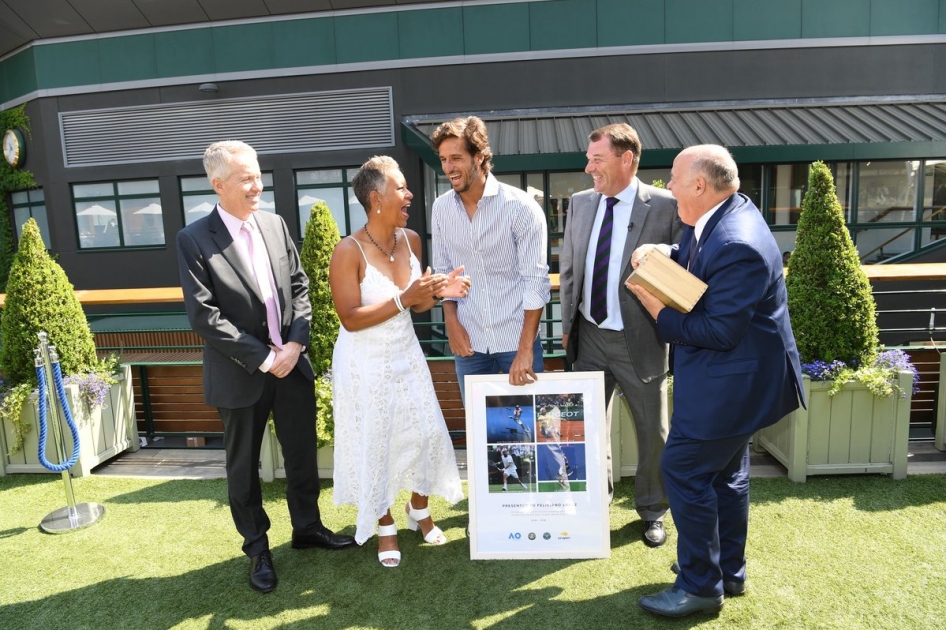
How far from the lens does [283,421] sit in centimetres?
335

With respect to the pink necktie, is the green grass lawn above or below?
below

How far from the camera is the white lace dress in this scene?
3.17m

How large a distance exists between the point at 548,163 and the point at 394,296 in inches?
277

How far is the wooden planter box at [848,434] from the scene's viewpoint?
412cm

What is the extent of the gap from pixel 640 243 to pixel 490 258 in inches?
31.6

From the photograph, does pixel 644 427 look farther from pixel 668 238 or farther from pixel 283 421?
pixel 283 421

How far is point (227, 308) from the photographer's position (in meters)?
3.01

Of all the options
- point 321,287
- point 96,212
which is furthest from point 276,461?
point 96,212

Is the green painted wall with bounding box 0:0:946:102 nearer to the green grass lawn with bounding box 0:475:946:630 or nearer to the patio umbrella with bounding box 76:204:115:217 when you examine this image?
the patio umbrella with bounding box 76:204:115:217

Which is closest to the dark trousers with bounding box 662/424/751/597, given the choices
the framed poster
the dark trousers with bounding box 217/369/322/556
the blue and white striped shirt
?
the framed poster

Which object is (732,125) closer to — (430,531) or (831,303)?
(831,303)

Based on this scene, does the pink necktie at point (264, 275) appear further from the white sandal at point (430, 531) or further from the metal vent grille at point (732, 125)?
the metal vent grille at point (732, 125)

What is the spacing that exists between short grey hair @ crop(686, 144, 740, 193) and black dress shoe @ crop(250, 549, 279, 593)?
2.88 m

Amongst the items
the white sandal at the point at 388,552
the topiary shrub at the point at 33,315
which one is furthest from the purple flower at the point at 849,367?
the topiary shrub at the point at 33,315
